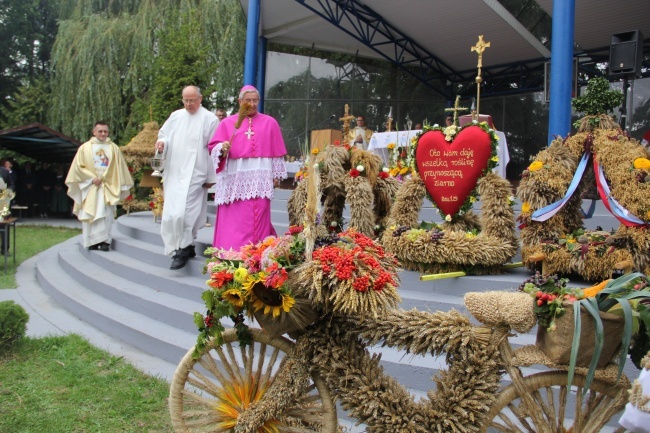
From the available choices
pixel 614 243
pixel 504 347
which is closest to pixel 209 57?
pixel 614 243

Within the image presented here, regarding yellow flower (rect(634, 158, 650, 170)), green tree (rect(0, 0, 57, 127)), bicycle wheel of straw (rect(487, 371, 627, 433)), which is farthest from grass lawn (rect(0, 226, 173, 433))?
green tree (rect(0, 0, 57, 127))

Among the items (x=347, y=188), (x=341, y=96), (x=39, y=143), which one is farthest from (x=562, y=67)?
(x=39, y=143)

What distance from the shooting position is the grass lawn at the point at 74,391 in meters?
3.98

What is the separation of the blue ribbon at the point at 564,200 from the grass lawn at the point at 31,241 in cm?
704

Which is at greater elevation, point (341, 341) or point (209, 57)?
point (209, 57)

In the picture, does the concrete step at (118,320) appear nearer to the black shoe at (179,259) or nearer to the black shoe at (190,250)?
the black shoe at (179,259)

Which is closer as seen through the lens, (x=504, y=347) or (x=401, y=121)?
(x=504, y=347)

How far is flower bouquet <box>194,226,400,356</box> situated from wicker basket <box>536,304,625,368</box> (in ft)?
2.29

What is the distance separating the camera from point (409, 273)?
5.52m

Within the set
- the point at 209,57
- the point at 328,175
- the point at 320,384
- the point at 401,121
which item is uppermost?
the point at 209,57

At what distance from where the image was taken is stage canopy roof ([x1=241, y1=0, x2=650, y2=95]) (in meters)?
14.2

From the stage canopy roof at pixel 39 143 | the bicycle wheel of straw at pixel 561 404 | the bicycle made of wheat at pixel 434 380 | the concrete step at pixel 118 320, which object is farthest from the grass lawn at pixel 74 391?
the stage canopy roof at pixel 39 143

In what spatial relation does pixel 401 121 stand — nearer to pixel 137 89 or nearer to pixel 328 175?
pixel 137 89

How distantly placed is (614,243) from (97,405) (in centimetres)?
398
